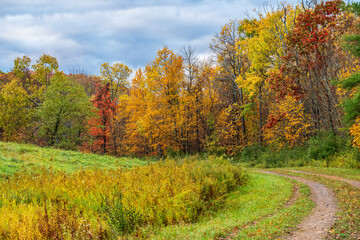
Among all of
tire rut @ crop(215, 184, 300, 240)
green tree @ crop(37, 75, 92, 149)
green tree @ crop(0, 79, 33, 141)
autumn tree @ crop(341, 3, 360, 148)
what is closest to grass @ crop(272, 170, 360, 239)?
tire rut @ crop(215, 184, 300, 240)

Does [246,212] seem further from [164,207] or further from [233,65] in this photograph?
[233,65]

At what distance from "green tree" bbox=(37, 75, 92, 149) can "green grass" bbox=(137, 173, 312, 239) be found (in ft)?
75.3

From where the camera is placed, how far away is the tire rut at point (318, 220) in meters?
5.26

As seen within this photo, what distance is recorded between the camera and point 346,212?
6637 mm

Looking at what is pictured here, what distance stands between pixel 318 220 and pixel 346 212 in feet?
3.23

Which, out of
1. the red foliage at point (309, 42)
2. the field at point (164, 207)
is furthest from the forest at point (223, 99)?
the field at point (164, 207)

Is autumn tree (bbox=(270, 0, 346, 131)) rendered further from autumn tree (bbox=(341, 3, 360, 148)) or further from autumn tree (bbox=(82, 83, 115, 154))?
autumn tree (bbox=(82, 83, 115, 154))

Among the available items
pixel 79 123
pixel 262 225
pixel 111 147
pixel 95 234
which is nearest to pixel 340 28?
pixel 262 225

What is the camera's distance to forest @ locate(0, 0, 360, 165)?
19016 mm

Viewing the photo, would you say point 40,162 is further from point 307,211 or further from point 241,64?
point 241,64

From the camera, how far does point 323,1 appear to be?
→ 61.7 feet

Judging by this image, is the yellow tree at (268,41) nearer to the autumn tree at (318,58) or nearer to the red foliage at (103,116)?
the autumn tree at (318,58)

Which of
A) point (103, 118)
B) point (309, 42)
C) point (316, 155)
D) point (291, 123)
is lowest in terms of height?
point (316, 155)

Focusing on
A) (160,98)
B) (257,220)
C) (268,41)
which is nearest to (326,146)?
(268,41)
